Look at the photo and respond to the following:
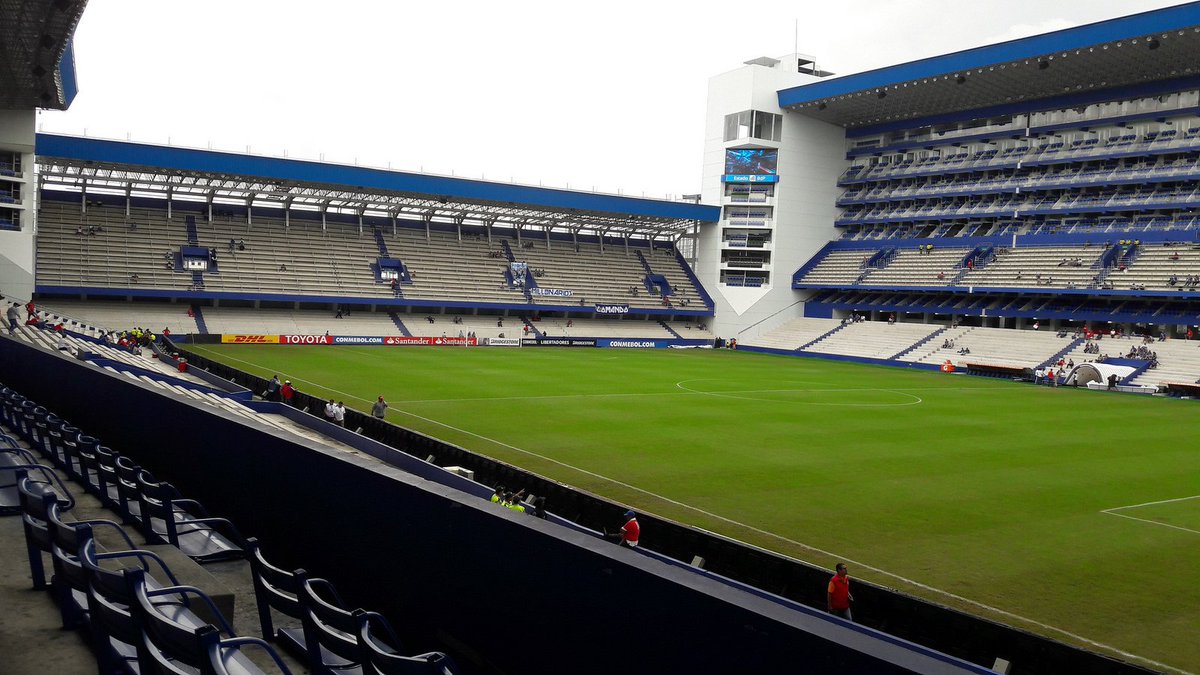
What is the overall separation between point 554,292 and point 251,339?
2509 cm

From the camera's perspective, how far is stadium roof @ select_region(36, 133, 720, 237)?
173ft

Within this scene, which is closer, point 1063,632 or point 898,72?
point 1063,632

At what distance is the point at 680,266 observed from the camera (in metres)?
83.3

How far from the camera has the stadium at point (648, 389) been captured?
4.95m

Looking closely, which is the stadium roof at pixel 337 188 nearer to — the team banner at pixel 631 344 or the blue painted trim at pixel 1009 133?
the team banner at pixel 631 344

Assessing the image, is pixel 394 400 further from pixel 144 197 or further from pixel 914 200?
pixel 914 200

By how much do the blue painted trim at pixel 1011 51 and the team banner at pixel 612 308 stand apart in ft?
74.0

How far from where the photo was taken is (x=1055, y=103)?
220ft

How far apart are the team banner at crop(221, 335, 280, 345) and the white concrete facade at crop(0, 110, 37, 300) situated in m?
11.4

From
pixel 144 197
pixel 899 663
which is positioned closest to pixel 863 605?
pixel 899 663

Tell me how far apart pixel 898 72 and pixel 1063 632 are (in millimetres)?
59934

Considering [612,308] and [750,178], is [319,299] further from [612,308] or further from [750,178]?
[750,178]

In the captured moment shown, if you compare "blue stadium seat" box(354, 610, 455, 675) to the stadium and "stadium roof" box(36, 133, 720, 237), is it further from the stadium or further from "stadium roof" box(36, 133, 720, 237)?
"stadium roof" box(36, 133, 720, 237)

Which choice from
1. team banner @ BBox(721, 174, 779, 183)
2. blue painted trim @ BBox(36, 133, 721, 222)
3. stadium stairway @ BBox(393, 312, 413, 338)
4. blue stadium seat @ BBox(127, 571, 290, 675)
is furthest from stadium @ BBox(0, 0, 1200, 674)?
team banner @ BBox(721, 174, 779, 183)
